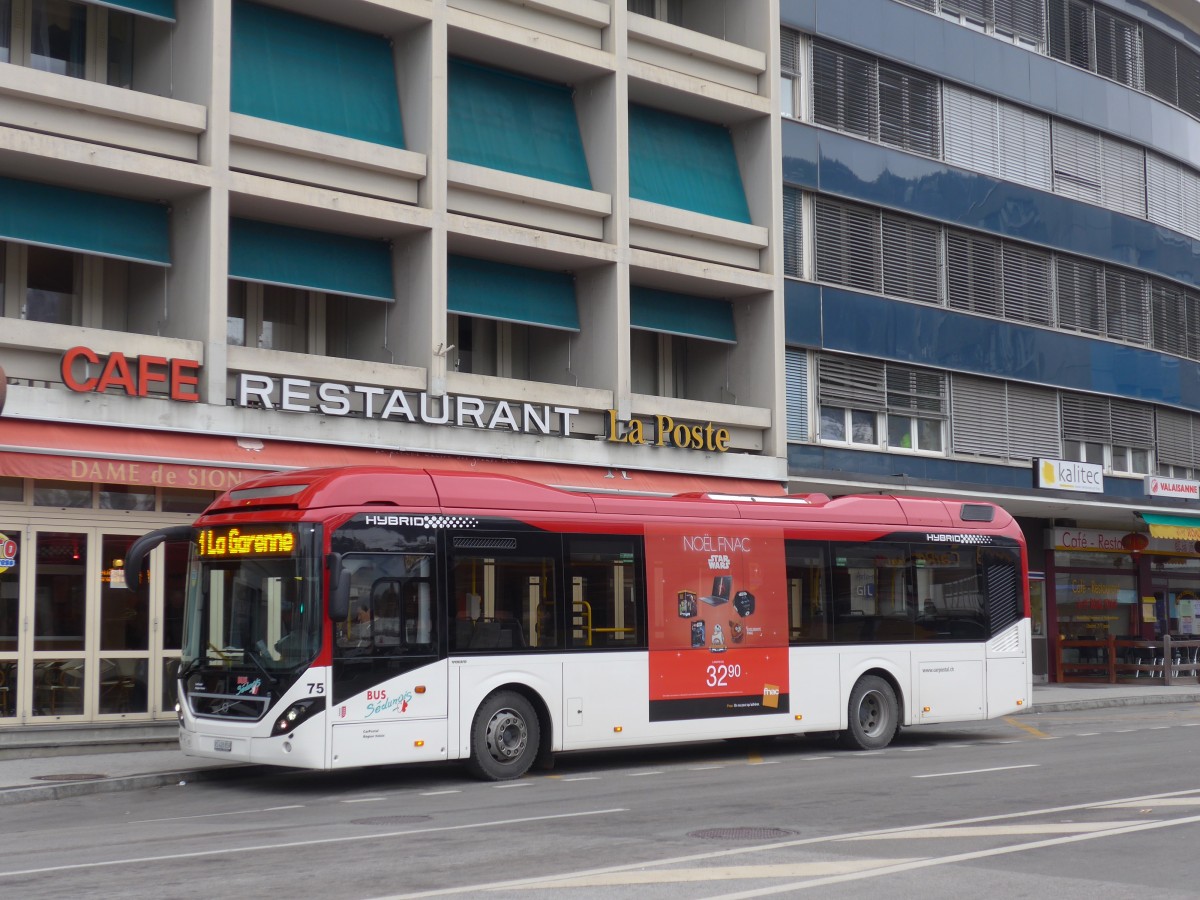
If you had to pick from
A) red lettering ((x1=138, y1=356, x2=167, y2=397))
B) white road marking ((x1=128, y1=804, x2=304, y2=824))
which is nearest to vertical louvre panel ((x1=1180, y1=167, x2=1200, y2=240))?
red lettering ((x1=138, y1=356, x2=167, y2=397))

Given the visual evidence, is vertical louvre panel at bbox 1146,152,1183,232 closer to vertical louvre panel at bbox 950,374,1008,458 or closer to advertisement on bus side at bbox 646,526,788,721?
vertical louvre panel at bbox 950,374,1008,458

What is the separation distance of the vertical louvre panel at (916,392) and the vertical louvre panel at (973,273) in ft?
5.89

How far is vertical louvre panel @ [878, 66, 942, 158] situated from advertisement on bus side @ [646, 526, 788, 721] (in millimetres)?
14575

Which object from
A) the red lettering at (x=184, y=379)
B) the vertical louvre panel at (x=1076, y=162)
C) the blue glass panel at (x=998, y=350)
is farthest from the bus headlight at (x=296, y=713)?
the vertical louvre panel at (x=1076, y=162)

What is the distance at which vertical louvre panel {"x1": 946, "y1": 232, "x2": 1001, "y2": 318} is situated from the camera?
31750mm

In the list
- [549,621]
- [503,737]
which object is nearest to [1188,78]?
[549,621]

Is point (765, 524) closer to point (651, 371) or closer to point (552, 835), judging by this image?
point (552, 835)

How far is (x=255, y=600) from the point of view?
1510 cm

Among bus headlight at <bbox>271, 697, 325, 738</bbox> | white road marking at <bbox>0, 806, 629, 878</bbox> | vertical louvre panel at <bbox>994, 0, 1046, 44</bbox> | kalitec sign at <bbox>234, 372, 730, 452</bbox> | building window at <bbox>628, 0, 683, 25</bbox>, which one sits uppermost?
vertical louvre panel at <bbox>994, 0, 1046, 44</bbox>

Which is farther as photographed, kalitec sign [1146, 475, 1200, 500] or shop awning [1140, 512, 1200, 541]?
kalitec sign [1146, 475, 1200, 500]

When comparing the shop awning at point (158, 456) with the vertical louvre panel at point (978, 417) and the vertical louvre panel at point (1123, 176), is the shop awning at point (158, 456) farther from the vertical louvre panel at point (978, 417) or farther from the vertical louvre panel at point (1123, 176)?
the vertical louvre panel at point (1123, 176)

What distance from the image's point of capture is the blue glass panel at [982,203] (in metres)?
29.5

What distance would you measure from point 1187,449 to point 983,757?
22.8 meters

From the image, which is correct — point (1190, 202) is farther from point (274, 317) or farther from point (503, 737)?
point (503, 737)
